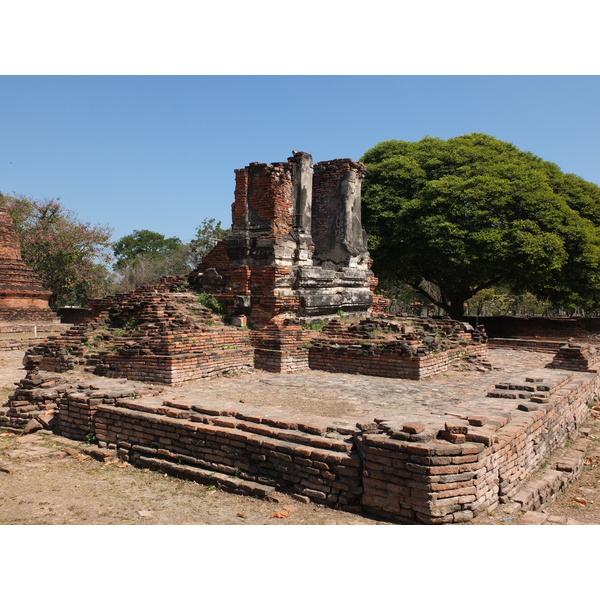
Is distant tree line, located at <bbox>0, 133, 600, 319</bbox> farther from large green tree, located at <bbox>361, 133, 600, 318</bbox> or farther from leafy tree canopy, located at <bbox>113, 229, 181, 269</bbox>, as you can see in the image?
leafy tree canopy, located at <bbox>113, 229, 181, 269</bbox>

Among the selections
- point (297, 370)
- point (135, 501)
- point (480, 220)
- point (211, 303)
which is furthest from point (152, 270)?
point (135, 501)

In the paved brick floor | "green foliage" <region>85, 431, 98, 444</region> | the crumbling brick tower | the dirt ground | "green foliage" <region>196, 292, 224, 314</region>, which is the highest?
the crumbling brick tower

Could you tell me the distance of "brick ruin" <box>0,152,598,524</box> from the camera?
4.18 metres

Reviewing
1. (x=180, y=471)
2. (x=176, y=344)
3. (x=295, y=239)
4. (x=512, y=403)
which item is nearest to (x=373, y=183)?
(x=295, y=239)

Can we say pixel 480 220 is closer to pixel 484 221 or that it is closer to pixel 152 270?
pixel 484 221

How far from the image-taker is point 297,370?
10172 mm

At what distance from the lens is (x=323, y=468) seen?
443 cm

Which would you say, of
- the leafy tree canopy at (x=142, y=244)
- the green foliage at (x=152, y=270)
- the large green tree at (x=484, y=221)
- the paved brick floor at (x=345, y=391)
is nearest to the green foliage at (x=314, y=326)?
the paved brick floor at (x=345, y=391)

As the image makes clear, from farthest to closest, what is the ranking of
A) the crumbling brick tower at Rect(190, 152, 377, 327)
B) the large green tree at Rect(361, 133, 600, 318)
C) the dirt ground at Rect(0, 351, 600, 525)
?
the large green tree at Rect(361, 133, 600, 318) → the crumbling brick tower at Rect(190, 152, 377, 327) → the dirt ground at Rect(0, 351, 600, 525)

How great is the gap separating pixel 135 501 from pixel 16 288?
54.8 feet

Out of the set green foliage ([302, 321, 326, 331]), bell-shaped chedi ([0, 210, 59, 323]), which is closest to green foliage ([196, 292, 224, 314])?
green foliage ([302, 321, 326, 331])

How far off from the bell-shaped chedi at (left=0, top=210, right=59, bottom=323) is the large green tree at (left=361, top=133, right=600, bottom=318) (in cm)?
1211

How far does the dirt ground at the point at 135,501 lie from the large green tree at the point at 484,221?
11258 millimetres

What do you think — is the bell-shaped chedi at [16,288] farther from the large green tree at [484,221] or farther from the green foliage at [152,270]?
the green foliage at [152,270]
